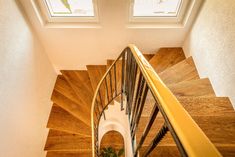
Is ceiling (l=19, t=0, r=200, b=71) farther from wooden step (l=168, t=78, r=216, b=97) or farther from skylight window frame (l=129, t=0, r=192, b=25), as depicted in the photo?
wooden step (l=168, t=78, r=216, b=97)

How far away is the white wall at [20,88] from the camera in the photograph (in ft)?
6.95

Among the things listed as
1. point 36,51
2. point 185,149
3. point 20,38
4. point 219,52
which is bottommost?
point 185,149

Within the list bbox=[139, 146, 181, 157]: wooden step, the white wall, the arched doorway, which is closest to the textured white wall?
bbox=[139, 146, 181, 157]: wooden step

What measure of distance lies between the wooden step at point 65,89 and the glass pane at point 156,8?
1865 millimetres

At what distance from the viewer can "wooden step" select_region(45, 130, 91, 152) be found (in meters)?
2.94

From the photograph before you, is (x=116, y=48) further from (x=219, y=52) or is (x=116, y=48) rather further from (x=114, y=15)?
(x=219, y=52)

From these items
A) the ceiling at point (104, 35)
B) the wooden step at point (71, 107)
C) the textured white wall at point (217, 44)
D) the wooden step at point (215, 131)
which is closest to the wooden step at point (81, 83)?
the wooden step at point (71, 107)

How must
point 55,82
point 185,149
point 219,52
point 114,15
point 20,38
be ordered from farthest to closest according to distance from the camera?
point 55,82, point 114,15, point 20,38, point 219,52, point 185,149

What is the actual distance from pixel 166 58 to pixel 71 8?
1808 mm

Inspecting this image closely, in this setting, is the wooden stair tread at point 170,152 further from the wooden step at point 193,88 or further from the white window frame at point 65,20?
the white window frame at point 65,20

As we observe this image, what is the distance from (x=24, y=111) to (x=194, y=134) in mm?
2565

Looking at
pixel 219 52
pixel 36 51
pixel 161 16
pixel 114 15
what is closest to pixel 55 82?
pixel 36 51

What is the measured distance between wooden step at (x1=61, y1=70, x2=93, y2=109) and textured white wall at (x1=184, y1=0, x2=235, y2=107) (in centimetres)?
199

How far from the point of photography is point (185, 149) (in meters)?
0.47
